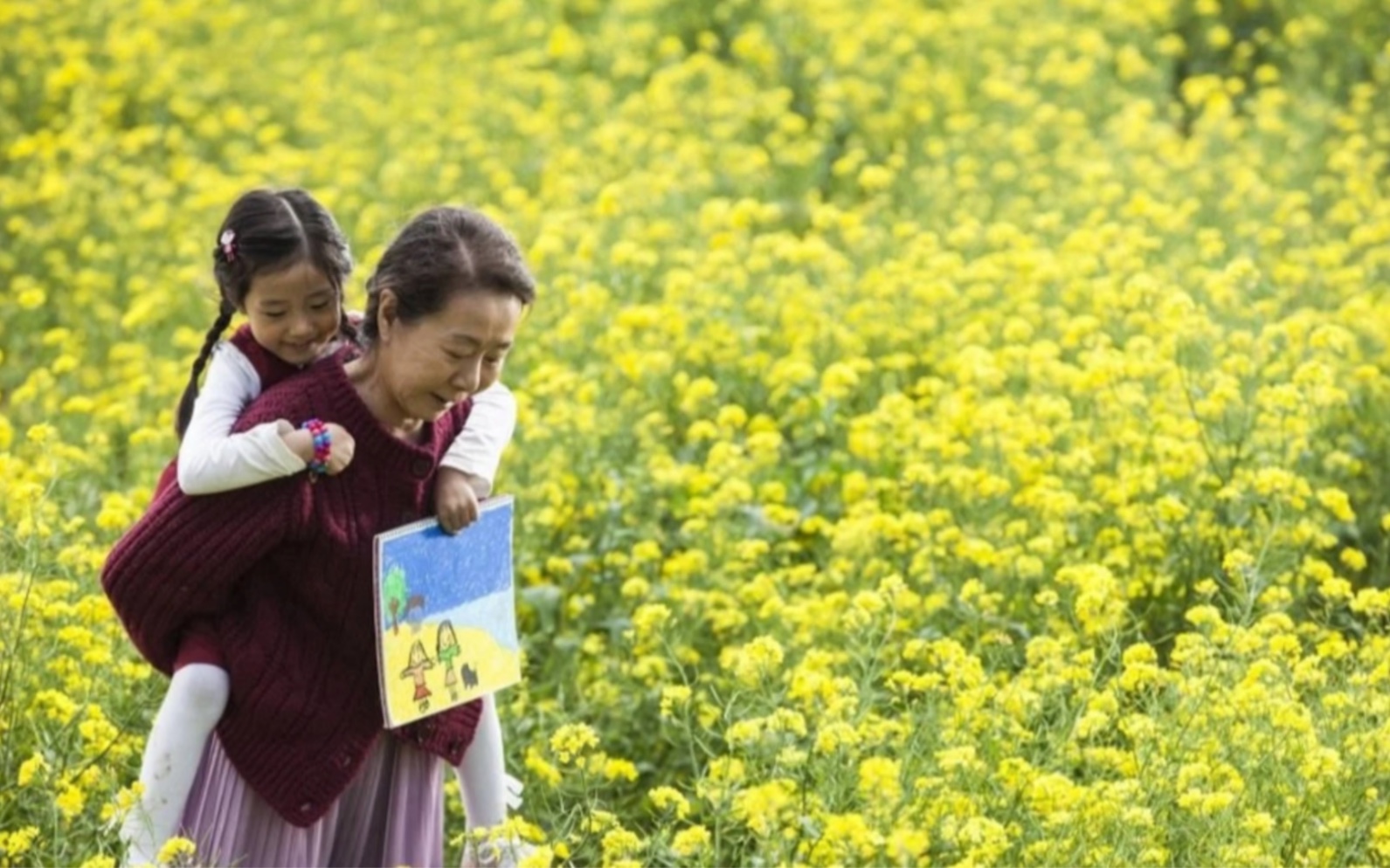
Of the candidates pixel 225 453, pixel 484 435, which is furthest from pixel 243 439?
pixel 484 435

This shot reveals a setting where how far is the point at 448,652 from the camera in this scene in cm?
383

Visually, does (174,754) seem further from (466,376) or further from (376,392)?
(466,376)

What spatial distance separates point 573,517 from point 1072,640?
4.98ft

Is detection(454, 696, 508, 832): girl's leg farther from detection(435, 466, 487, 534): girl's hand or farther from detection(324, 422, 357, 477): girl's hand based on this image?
detection(324, 422, 357, 477): girl's hand

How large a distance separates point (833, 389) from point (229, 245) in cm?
267

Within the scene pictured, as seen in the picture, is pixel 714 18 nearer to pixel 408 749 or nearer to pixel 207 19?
pixel 207 19

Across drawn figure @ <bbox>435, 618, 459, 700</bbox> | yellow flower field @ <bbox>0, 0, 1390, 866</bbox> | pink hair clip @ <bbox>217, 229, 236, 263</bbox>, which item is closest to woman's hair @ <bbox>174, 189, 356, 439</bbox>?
pink hair clip @ <bbox>217, 229, 236, 263</bbox>

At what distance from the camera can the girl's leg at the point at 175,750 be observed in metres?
3.72

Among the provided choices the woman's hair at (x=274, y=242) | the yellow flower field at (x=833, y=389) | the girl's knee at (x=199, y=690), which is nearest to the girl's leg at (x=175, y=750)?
the girl's knee at (x=199, y=690)

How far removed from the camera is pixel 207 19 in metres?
10.6

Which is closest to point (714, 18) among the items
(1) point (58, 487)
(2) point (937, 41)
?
(2) point (937, 41)

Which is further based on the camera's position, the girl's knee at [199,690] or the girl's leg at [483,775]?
the girl's leg at [483,775]

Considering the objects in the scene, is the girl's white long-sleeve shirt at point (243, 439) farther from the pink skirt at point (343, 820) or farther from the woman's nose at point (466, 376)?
the pink skirt at point (343, 820)

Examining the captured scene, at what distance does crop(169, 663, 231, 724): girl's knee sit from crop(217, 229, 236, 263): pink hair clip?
658mm
